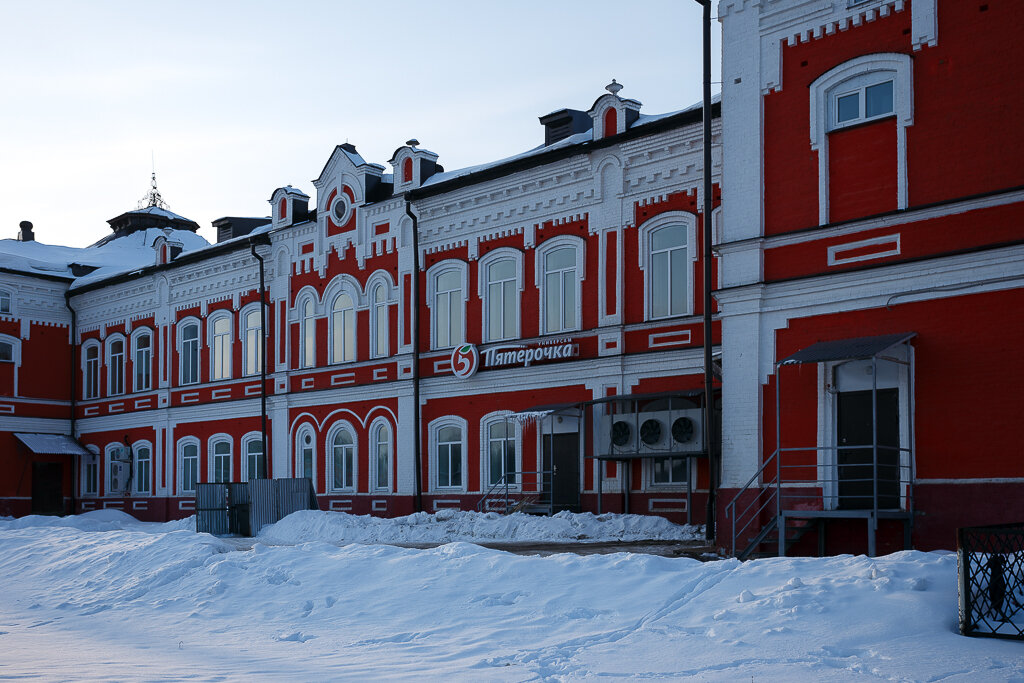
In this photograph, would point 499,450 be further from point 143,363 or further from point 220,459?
point 143,363

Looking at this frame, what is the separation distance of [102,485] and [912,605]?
3273 centimetres

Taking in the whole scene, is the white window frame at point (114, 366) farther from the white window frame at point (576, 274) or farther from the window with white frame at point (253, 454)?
the white window frame at point (576, 274)

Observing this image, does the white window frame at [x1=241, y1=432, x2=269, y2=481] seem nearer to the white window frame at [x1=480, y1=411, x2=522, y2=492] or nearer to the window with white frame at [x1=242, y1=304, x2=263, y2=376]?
the window with white frame at [x1=242, y1=304, x2=263, y2=376]

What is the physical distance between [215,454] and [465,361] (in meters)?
11.3

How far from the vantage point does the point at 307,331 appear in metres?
29.8

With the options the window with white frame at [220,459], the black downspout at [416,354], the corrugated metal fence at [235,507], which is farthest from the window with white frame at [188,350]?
the corrugated metal fence at [235,507]

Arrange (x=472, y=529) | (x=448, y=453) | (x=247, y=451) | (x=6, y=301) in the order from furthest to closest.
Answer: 1. (x=6, y=301)
2. (x=247, y=451)
3. (x=448, y=453)
4. (x=472, y=529)

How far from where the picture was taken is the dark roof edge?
2074 cm

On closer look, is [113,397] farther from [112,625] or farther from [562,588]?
[562,588]

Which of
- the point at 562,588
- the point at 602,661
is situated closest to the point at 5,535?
the point at 562,588

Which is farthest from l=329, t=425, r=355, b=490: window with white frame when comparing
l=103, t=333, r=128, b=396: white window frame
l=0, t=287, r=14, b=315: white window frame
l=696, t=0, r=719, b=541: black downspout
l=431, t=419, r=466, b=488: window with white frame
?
l=0, t=287, r=14, b=315: white window frame

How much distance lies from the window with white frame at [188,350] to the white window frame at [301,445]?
18.9 feet

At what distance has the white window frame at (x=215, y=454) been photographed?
32.1 meters

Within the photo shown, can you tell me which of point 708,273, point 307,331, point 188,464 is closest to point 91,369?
point 188,464
